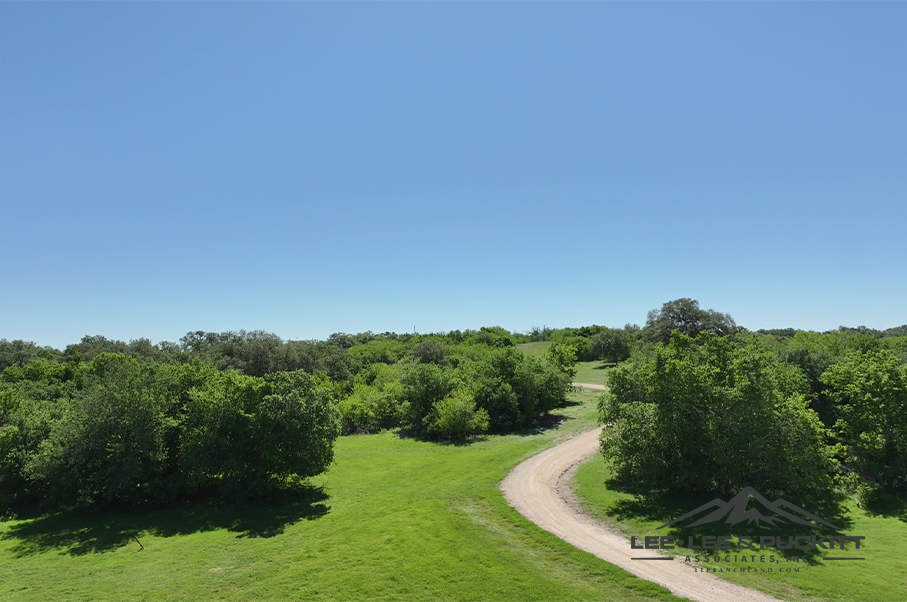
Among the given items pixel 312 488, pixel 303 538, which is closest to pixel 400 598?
pixel 303 538

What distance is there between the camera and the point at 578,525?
2327cm

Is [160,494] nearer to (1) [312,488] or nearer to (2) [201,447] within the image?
(2) [201,447]

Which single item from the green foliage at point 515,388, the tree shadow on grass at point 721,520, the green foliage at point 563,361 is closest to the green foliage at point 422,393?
the green foliage at point 515,388

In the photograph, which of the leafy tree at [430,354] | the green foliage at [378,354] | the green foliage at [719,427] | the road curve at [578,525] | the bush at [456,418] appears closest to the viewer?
the road curve at [578,525]

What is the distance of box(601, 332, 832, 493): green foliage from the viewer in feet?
78.9

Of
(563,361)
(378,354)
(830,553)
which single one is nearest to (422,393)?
(563,361)

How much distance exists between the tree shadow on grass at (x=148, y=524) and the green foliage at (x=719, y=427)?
21.6m

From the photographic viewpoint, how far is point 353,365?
313 feet

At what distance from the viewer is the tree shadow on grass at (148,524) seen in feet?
82.1

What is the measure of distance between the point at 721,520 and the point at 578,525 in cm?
769

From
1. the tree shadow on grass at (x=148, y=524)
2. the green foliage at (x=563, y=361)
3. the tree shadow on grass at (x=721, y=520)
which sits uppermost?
the green foliage at (x=563, y=361)

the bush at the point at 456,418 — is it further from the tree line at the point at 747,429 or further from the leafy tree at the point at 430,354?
the leafy tree at the point at 430,354

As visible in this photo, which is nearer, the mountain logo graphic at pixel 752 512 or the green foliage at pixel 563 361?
the mountain logo graphic at pixel 752 512

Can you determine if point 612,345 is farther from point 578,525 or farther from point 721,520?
point 578,525
